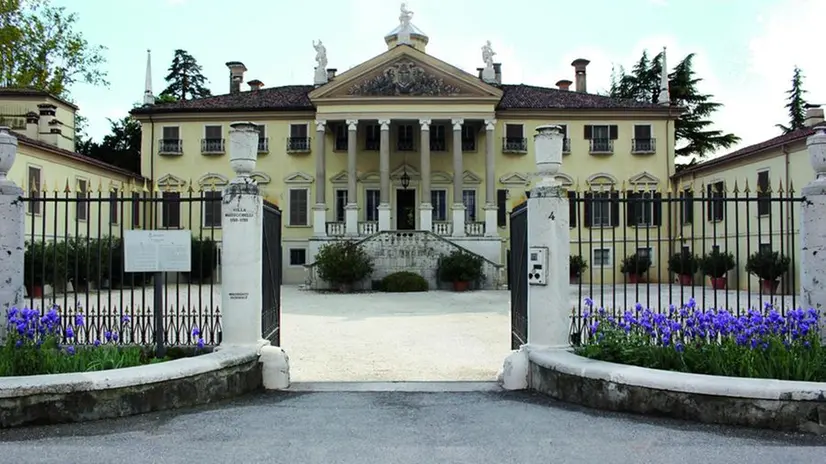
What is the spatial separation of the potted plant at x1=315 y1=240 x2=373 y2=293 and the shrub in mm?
982

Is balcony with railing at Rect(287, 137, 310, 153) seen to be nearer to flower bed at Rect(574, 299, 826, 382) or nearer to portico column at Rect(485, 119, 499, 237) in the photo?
portico column at Rect(485, 119, 499, 237)

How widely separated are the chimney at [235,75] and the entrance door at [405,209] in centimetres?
1256

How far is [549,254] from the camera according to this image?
7.58m

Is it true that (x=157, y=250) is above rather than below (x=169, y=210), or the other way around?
below

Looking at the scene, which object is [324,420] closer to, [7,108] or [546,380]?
[546,380]

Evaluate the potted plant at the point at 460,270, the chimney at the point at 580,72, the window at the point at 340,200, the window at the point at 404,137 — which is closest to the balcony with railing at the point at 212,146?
the window at the point at 340,200

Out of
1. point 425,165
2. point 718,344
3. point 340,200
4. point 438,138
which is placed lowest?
point 718,344

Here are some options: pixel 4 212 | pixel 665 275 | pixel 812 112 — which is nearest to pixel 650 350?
pixel 4 212

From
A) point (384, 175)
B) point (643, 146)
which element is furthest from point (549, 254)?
point (643, 146)

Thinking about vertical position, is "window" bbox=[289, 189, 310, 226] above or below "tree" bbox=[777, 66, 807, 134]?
below

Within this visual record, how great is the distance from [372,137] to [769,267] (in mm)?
26104

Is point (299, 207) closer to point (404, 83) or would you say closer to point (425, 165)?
point (425, 165)

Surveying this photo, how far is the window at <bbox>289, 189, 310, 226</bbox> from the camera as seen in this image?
35312mm

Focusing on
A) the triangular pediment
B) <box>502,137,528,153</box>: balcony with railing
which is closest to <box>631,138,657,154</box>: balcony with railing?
<box>502,137,528,153</box>: balcony with railing
